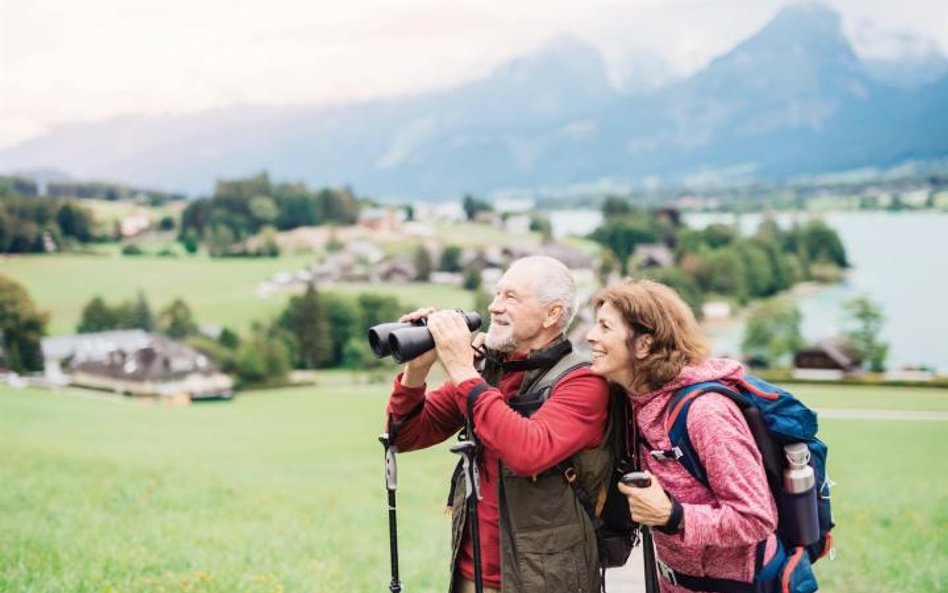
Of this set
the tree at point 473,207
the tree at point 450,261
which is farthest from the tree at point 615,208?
the tree at point 450,261

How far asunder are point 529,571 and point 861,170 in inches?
7703

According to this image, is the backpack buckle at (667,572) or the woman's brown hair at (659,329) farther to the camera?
the backpack buckle at (667,572)

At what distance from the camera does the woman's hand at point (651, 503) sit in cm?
296

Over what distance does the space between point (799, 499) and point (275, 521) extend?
Answer: 296 inches

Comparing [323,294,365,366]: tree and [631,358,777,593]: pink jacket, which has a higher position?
[631,358,777,593]: pink jacket

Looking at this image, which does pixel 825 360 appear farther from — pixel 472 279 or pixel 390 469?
pixel 390 469

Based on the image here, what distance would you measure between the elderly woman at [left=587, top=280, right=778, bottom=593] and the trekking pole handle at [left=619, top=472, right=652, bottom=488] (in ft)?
0.05

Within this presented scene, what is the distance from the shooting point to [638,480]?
2947 mm

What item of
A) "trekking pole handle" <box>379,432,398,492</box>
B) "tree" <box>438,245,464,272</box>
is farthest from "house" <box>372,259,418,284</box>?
"trekking pole handle" <box>379,432,398,492</box>

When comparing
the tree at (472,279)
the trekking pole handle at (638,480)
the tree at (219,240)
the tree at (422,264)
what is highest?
the tree at (219,240)

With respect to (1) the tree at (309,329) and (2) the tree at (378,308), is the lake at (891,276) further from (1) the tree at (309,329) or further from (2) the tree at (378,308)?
(1) the tree at (309,329)

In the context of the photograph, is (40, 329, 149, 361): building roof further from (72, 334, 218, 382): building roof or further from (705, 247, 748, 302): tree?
(705, 247, 748, 302): tree

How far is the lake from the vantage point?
8856cm

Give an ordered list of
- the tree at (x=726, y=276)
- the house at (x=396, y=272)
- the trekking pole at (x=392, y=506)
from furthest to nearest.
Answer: the house at (x=396, y=272)
the tree at (x=726, y=276)
the trekking pole at (x=392, y=506)
